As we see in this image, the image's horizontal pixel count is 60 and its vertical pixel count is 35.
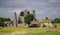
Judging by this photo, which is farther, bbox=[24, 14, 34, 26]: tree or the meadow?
bbox=[24, 14, 34, 26]: tree

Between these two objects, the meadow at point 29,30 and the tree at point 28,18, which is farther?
the tree at point 28,18

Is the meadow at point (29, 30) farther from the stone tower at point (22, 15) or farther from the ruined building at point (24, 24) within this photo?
the stone tower at point (22, 15)

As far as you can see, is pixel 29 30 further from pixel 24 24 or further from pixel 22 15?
pixel 22 15

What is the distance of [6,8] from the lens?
398 cm

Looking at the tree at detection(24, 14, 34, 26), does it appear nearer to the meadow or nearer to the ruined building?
the ruined building

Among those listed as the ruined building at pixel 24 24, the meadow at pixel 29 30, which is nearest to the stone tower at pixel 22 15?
the ruined building at pixel 24 24

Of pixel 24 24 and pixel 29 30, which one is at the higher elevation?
pixel 24 24

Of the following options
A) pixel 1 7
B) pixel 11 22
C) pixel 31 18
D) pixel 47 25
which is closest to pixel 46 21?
pixel 47 25

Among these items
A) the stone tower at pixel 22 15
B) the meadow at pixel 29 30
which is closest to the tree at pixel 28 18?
the stone tower at pixel 22 15

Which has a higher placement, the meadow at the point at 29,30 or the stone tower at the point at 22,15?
the stone tower at the point at 22,15

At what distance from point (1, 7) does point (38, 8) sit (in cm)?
97

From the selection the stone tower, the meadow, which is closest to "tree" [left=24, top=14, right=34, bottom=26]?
the stone tower

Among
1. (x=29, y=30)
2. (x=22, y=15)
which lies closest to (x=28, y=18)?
(x=22, y=15)

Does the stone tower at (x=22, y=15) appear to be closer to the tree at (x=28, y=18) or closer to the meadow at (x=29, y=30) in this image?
the tree at (x=28, y=18)
